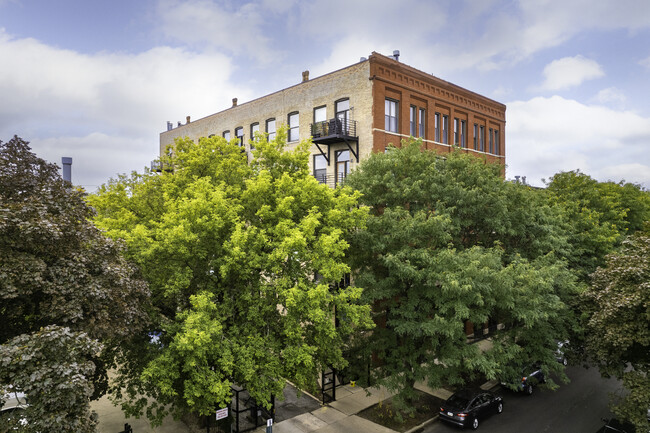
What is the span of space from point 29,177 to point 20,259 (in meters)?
2.62

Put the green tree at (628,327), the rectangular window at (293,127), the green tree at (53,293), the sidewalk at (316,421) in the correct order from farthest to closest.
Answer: the rectangular window at (293,127) < the sidewalk at (316,421) < the green tree at (628,327) < the green tree at (53,293)

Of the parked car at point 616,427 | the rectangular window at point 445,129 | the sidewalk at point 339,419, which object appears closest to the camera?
the parked car at point 616,427

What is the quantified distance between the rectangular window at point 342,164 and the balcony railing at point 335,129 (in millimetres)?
1424

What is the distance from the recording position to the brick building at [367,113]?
2312cm

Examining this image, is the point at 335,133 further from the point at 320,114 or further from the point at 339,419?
the point at 339,419

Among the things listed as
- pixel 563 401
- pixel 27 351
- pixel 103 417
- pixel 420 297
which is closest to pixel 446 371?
pixel 420 297

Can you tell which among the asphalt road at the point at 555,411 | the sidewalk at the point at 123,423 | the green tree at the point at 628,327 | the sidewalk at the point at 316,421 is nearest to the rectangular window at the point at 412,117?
the green tree at the point at 628,327

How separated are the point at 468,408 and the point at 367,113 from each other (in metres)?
15.8

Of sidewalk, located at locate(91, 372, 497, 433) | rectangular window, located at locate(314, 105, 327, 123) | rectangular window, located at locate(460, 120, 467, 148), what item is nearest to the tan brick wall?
rectangular window, located at locate(314, 105, 327, 123)

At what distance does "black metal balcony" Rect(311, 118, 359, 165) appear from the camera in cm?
2303

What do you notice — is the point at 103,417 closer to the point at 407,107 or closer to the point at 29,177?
the point at 29,177

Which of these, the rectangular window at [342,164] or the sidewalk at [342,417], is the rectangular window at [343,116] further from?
the sidewalk at [342,417]

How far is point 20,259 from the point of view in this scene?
8781 millimetres

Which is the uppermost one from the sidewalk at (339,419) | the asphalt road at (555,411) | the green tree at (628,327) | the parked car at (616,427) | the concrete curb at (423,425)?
the green tree at (628,327)
